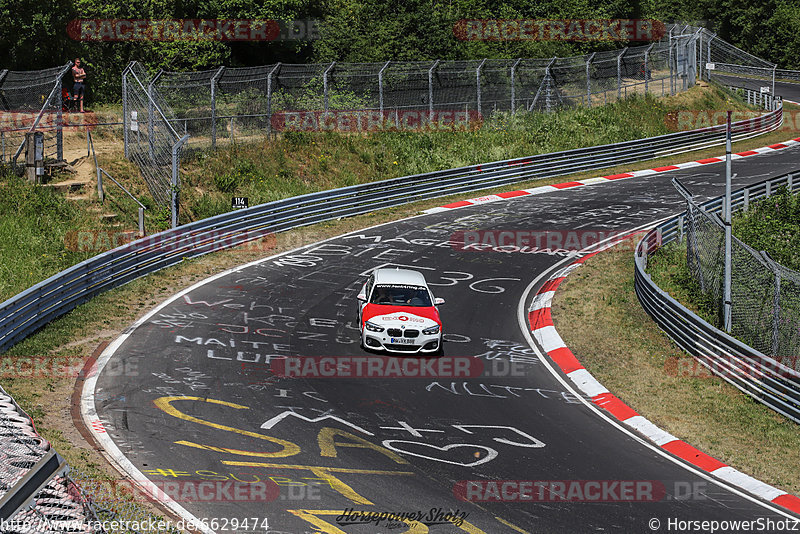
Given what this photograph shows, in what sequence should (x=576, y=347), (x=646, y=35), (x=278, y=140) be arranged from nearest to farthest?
(x=576, y=347) → (x=278, y=140) → (x=646, y=35)

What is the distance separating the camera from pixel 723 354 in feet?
58.0

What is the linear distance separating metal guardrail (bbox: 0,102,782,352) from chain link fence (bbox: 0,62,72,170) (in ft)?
18.9

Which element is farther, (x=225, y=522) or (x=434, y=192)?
(x=434, y=192)

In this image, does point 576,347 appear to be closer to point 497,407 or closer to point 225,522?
point 497,407

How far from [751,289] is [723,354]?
2142 millimetres

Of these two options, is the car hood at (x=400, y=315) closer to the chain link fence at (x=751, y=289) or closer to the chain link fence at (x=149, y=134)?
the chain link fence at (x=751, y=289)

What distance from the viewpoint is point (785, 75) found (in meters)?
69.6

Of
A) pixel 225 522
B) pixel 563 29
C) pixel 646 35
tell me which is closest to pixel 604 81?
pixel 563 29

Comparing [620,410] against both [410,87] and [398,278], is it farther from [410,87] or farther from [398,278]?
[410,87]

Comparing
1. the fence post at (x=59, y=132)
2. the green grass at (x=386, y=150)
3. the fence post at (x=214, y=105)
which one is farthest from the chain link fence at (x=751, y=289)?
the fence post at (x=59, y=132)

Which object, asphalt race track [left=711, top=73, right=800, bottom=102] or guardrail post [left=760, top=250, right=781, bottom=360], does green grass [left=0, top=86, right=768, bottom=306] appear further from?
guardrail post [left=760, top=250, right=781, bottom=360]

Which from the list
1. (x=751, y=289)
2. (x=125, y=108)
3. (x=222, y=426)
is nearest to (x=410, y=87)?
(x=125, y=108)

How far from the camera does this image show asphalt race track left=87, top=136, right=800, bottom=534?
38.2 ft

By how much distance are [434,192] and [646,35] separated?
127 ft
